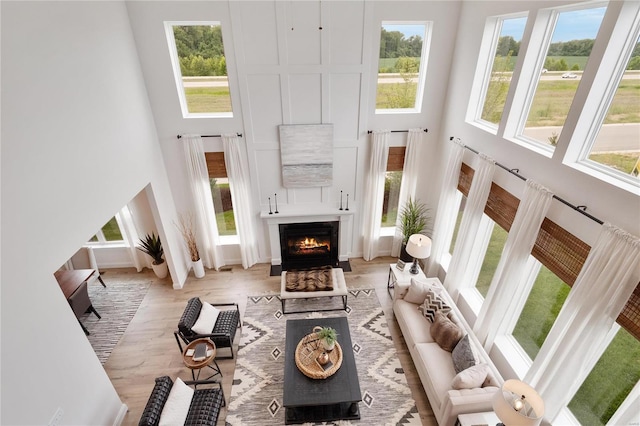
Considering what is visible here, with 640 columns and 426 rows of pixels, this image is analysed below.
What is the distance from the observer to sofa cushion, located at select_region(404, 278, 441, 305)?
541 cm

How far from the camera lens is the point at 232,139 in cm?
603

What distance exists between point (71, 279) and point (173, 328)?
6.49 ft

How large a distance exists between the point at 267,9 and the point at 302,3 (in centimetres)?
59

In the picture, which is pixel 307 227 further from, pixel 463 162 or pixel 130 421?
pixel 130 421

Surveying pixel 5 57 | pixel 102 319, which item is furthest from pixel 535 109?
pixel 102 319

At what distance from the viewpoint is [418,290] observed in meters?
5.42

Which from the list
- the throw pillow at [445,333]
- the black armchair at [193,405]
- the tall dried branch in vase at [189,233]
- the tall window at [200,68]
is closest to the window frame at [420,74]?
the tall window at [200,68]

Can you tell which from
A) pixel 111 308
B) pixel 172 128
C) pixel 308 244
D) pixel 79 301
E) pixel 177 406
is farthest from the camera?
pixel 308 244

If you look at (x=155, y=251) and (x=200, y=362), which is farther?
(x=155, y=251)

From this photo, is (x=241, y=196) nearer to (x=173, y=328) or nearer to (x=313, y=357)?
(x=173, y=328)

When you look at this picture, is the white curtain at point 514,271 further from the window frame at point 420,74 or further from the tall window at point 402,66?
the tall window at point 402,66

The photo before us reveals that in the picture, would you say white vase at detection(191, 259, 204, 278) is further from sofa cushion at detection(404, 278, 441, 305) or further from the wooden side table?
sofa cushion at detection(404, 278, 441, 305)

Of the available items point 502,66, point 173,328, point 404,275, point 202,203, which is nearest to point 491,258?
point 404,275

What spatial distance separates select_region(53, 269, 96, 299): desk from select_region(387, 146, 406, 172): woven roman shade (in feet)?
20.1
